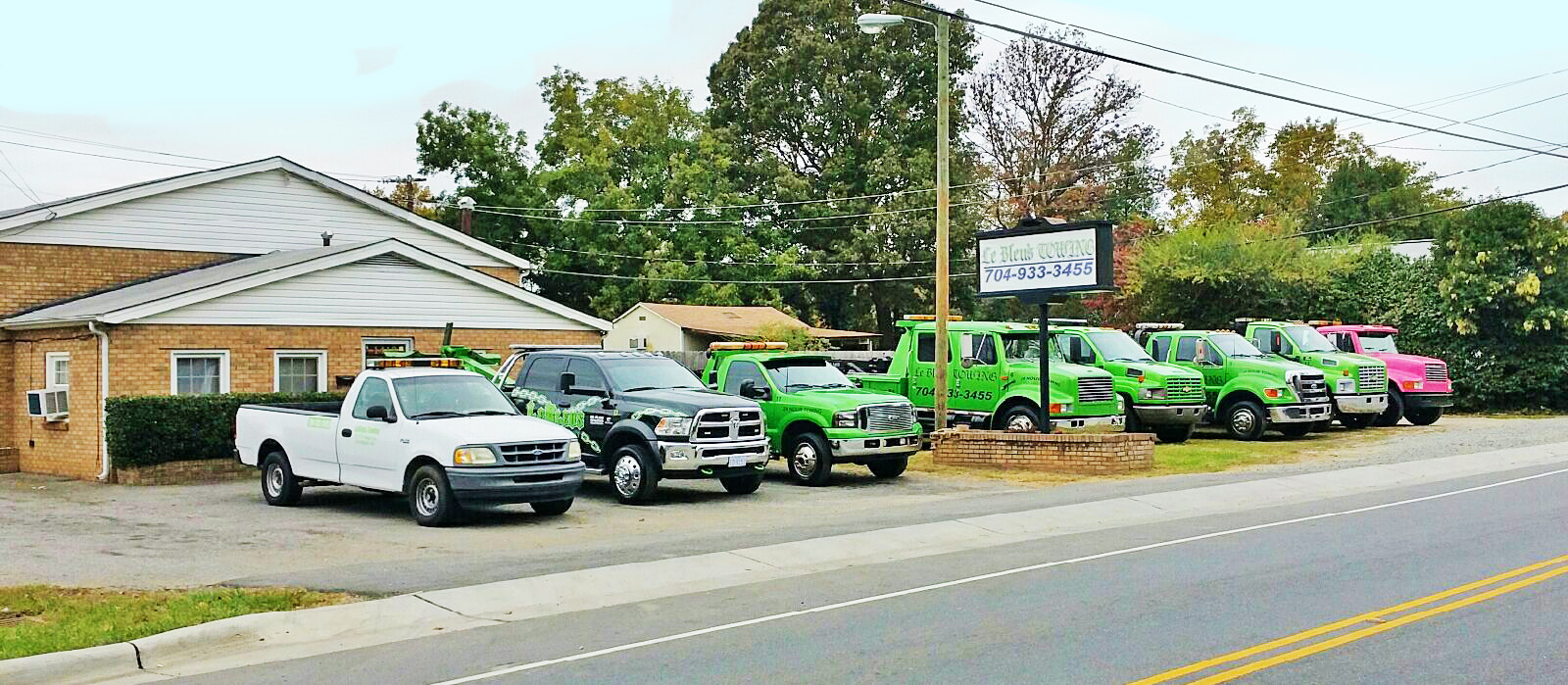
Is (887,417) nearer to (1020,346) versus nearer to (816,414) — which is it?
(816,414)

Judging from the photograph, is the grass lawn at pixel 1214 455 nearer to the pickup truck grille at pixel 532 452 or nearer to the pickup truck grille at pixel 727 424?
the pickup truck grille at pixel 727 424

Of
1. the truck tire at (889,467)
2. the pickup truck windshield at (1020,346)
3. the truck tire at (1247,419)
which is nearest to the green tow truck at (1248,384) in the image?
the truck tire at (1247,419)

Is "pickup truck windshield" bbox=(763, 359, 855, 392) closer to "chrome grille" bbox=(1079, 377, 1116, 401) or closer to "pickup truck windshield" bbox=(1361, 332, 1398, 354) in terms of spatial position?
"chrome grille" bbox=(1079, 377, 1116, 401)

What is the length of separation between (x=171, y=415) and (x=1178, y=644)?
1678 cm

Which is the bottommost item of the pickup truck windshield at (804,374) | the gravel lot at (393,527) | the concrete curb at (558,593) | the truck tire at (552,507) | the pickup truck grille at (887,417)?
the concrete curb at (558,593)

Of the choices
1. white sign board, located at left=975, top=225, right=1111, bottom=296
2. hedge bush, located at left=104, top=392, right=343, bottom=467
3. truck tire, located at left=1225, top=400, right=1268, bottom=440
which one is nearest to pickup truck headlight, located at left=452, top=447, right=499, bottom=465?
hedge bush, located at left=104, top=392, right=343, bottom=467

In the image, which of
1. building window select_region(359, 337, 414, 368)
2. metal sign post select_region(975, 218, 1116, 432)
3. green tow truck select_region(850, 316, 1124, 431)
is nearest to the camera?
metal sign post select_region(975, 218, 1116, 432)

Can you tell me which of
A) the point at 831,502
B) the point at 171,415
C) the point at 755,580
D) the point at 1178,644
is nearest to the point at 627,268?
the point at 171,415

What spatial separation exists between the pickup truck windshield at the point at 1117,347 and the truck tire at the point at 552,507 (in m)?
12.6

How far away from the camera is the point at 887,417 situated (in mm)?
19406

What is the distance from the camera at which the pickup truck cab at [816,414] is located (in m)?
19.0

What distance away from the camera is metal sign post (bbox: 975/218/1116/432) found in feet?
70.0

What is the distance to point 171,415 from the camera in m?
20.2

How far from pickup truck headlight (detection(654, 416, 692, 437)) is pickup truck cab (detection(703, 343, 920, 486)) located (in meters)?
2.50
